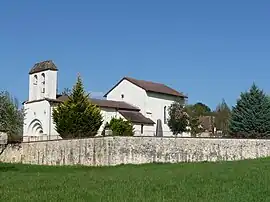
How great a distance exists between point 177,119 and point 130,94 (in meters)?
7.15

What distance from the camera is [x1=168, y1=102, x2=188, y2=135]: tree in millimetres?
66250

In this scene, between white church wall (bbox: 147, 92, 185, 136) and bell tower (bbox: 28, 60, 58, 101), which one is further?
white church wall (bbox: 147, 92, 185, 136)

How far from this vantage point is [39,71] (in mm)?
62156

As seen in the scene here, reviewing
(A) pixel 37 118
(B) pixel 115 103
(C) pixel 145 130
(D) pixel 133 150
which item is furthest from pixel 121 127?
(D) pixel 133 150

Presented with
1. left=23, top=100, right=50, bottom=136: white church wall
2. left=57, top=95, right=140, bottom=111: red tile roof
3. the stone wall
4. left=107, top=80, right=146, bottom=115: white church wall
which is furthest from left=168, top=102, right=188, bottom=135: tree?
the stone wall

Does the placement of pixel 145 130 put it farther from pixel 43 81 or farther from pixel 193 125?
pixel 43 81

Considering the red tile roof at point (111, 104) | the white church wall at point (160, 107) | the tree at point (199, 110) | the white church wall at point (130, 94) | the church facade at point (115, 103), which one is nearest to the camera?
the church facade at point (115, 103)

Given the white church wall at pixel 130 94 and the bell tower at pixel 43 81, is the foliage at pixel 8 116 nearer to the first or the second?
the bell tower at pixel 43 81

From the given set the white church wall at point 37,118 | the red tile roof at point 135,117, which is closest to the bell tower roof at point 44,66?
the white church wall at point 37,118

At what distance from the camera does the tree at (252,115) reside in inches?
2338

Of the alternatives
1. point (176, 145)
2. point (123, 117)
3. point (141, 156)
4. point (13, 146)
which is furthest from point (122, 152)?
point (123, 117)

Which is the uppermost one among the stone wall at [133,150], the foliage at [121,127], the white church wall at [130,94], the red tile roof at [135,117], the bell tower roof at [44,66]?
the bell tower roof at [44,66]

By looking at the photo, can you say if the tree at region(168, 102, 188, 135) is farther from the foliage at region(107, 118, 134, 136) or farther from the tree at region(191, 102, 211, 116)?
the foliage at region(107, 118, 134, 136)

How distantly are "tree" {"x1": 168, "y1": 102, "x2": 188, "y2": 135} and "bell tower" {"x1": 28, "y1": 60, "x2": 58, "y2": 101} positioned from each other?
16181mm
